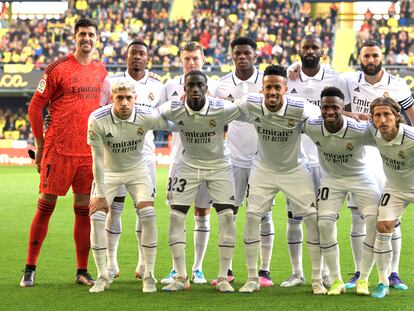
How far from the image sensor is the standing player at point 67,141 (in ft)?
26.6

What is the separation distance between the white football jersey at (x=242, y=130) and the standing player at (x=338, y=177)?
2.92 feet

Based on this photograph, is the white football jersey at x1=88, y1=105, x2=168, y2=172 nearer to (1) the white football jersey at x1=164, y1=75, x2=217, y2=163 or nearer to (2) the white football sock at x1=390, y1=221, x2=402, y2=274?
(1) the white football jersey at x1=164, y1=75, x2=217, y2=163

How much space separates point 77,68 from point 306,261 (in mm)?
3384

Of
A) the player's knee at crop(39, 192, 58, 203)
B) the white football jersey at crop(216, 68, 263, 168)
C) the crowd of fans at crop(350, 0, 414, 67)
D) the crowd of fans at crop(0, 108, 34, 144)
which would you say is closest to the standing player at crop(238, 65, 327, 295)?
the white football jersey at crop(216, 68, 263, 168)

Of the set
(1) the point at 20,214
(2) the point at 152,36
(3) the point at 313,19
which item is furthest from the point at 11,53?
(1) the point at 20,214

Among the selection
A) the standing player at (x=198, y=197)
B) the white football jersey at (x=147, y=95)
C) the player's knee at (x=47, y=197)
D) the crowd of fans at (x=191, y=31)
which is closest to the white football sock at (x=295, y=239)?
the standing player at (x=198, y=197)

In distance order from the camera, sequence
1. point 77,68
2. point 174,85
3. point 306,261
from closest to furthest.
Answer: point 77,68 → point 174,85 → point 306,261

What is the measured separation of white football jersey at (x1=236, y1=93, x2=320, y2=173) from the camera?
7645 millimetres

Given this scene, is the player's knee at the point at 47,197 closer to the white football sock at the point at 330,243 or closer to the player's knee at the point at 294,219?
the player's knee at the point at 294,219

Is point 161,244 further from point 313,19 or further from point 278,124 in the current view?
point 313,19

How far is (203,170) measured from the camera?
7859 mm

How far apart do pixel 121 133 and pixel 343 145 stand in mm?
1952

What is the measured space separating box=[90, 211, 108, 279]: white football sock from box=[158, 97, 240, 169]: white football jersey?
3.06ft

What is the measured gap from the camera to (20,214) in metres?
14.7
